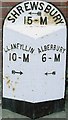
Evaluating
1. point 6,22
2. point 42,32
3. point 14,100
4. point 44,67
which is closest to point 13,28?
point 6,22

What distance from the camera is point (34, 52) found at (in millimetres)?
2996

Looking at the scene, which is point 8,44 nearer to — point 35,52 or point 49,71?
point 35,52

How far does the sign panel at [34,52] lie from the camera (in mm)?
2982

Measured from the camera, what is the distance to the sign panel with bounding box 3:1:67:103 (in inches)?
117

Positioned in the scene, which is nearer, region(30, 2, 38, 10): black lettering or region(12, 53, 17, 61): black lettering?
region(30, 2, 38, 10): black lettering

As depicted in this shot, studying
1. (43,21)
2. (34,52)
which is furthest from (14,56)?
(43,21)

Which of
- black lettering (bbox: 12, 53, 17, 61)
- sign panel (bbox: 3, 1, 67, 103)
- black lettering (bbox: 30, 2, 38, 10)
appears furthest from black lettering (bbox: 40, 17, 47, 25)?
black lettering (bbox: 12, 53, 17, 61)

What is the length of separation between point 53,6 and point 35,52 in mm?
478

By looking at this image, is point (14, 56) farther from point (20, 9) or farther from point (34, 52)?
point (20, 9)

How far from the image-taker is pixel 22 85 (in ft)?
10.2

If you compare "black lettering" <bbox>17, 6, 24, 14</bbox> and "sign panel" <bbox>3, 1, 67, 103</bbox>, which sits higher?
"black lettering" <bbox>17, 6, 24, 14</bbox>

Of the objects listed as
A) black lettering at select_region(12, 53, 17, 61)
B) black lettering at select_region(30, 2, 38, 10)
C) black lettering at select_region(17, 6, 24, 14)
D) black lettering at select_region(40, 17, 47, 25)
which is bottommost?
black lettering at select_region(12, 53, 17, 61)

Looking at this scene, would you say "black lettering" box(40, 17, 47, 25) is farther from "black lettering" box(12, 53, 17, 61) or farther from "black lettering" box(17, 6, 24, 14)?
"black lettering" box(12, 53, 17, 61)

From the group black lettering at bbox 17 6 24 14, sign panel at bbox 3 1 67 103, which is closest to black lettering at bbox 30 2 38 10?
sign panel at bbox 3 1 67 103
